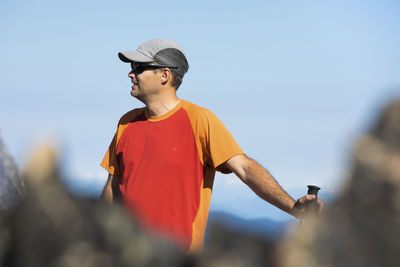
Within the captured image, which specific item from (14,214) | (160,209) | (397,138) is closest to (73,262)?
(14,214)

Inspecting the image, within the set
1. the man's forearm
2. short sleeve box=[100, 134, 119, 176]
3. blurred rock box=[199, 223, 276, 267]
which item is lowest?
short sleeve box=[100, 134, 119, 176]

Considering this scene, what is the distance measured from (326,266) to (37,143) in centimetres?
89

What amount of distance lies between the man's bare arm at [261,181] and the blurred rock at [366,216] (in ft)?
9.56

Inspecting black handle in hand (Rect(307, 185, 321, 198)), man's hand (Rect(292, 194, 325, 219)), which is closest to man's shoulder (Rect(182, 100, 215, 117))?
man's hand (Rect(292, 194, 325, 219))

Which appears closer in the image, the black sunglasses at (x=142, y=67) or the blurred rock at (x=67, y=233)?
the blurred rock at (x=67, y=233)

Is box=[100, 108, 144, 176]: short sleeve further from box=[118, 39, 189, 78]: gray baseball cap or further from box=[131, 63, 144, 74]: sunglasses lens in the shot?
box=[118, 39, 189, 78]: gray baseball cap

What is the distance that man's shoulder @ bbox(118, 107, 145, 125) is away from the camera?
19.2ft

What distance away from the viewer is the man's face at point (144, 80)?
18.6 ft

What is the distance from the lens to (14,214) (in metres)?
1.64

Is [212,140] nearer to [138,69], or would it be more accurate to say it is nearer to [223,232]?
[138,69]

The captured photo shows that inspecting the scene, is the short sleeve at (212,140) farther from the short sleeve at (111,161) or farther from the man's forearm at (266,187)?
the short sleeve at (111,161)

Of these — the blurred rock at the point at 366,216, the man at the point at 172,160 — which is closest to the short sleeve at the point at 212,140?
the man at the point at 172,160

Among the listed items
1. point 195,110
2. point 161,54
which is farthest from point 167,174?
point 161,54

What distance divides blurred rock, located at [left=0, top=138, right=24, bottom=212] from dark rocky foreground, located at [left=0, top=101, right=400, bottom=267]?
12.8 inches
